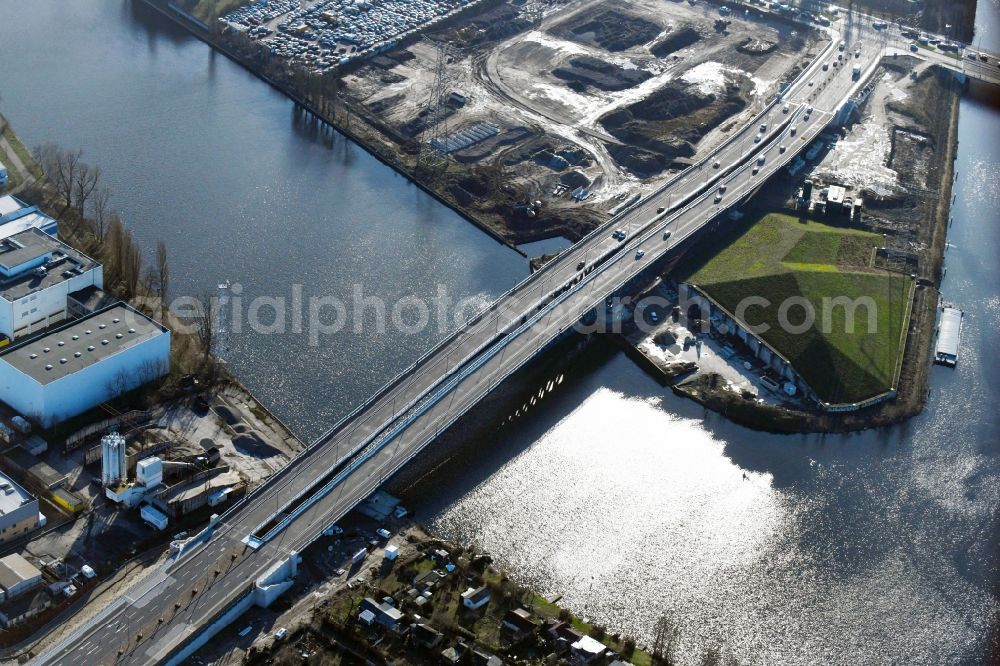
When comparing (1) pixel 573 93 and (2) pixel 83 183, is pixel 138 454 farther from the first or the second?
(1) pixel 573 93

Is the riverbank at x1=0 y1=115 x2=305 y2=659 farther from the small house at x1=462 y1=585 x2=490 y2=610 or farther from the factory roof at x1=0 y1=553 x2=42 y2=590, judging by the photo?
the small house at x1=462 y1=585 x2=490 y2=610

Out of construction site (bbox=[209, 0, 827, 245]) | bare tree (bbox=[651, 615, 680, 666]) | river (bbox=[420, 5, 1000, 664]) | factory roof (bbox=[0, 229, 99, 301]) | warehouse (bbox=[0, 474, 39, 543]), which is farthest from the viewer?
construction site (bbox=[209, 0, 827, 245])

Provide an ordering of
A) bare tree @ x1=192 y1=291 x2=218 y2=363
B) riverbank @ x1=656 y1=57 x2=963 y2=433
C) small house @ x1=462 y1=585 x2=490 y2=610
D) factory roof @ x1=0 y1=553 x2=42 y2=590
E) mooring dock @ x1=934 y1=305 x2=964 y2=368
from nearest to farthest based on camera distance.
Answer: factory roof @ x1=0 y1=553 x2=42 y2=590, small house @ x1=462 y1=585 x2=490 y2=610, bare tree @ x1=192 y1=291 x2=218 y2=363, riverbank @ x1=656 y1=57 x2=963 y2=433, mooring dock @ x1=934 y1=305 x2=964 y2=368

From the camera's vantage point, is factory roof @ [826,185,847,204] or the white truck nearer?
the white truck

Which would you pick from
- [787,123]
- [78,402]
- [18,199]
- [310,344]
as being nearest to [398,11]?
[787,123]

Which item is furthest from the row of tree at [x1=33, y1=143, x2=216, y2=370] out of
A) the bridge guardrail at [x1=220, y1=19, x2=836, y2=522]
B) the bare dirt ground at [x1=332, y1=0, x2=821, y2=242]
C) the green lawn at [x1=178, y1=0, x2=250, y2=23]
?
the green lawn at [x1=178, y1=0, x2=250, y2=23]

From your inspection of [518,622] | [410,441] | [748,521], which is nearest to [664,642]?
[518,622]

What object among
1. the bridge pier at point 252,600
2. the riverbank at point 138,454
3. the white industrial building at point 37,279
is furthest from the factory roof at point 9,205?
the bridge pier at point 252,600

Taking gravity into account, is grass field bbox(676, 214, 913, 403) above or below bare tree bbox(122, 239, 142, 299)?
above

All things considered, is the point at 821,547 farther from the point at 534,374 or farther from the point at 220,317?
the point at 220,317
